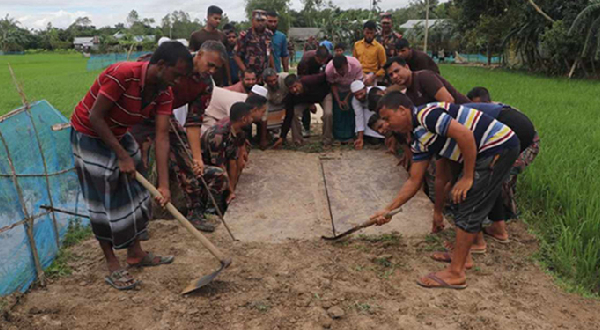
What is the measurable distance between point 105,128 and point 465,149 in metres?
2.00

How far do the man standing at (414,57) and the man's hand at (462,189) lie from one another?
283 cm

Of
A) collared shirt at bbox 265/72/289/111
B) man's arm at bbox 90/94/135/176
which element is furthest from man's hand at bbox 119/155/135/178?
collared shirt at bbox 265/72/289/111

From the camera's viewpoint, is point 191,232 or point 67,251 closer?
point 191,232

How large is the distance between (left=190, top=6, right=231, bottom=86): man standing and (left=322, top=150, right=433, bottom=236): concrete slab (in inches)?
74.4

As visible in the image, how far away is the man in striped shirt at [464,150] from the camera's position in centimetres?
261

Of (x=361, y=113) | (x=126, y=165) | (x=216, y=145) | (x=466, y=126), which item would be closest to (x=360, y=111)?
(x=361, y=113)

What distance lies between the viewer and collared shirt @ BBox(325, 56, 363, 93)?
241 inches

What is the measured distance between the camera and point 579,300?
260 cm

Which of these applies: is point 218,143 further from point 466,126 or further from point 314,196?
point 466,126

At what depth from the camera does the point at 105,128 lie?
2512mm

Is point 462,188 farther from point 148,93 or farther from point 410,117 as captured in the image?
point 148,93

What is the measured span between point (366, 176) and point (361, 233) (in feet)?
4.82

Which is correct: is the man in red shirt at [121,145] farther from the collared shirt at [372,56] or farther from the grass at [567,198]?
the collared shirt at [372,56]

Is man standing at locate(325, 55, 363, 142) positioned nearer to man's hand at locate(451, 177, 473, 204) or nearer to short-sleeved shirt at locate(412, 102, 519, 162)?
short-sleeved shirt at locate(412, 102, 519, 162)
